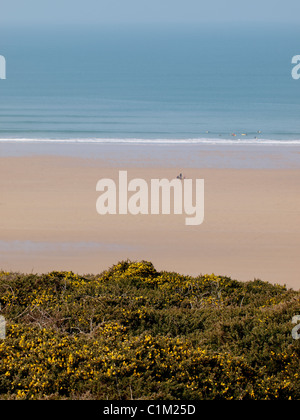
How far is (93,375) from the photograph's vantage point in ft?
21.0

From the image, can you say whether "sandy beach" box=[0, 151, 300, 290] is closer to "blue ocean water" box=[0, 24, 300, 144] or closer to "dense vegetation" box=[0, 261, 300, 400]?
"dense vegetation" box=[0, 261, 300, 400]

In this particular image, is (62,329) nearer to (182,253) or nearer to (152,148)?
(182,253)

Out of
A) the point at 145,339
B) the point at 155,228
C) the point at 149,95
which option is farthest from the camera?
the point at 149,95

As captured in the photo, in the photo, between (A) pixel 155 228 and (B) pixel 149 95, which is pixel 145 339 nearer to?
(A) pixel 155 228

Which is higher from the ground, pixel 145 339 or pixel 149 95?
pixel 149 95

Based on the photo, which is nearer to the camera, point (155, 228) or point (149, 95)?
point (155, 228)

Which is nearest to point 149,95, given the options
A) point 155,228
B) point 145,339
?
point 155,228

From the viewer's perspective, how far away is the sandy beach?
1684cm

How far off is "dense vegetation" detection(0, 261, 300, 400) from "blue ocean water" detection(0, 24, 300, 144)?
2683 centimetres

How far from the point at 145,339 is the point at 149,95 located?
52429 mm

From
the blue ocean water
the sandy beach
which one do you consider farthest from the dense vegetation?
the blue ocean water

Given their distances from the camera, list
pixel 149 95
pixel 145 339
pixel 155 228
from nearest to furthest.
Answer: pixel 145 339
pixel 155 228
pixel 149 95

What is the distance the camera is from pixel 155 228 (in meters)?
19.7

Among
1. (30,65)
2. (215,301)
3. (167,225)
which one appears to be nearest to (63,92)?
(30,65)
